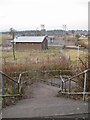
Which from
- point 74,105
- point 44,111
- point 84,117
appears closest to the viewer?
point 84,117

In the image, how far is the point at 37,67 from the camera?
68.3ft

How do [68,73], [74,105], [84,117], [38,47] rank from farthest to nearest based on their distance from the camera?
[38,47] < [68,73] < [74,105] < [84,117]

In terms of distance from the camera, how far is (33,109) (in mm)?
6836

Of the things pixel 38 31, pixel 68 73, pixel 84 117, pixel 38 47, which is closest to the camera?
pixel 84 117

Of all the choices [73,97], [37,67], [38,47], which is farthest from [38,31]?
[73,97]

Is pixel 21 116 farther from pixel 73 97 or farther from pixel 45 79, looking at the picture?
pixel 45 79

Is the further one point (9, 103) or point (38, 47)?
point (38, 47)

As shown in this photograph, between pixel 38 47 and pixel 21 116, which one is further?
pixel 38 47

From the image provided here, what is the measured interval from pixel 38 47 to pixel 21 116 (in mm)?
51295

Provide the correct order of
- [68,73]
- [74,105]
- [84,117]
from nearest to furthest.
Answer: [84,117] < [74,105] < [68,73]

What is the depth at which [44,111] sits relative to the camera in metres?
6.55

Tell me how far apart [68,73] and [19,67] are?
3.57 meters

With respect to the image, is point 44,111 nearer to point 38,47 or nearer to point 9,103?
point 9,103

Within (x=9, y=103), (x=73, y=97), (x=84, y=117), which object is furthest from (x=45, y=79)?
(x=84, y=117)
